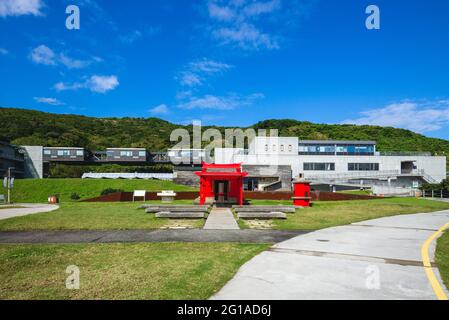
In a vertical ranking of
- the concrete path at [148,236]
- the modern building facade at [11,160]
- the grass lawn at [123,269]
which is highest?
the modern building facade at [11,160]

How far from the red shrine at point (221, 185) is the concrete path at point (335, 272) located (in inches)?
619

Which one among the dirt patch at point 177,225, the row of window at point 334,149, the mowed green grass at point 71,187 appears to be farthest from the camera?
the row of window at point 334,149

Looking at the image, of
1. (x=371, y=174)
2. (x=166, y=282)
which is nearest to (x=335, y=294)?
(x=166, y=282)

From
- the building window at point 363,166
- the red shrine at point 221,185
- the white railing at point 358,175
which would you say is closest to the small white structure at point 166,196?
the red shrine at point 221,185

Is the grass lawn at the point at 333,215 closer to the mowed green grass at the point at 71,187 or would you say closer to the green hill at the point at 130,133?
the mowed green grass at the point at 71,187

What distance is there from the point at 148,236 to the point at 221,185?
51.4 feet

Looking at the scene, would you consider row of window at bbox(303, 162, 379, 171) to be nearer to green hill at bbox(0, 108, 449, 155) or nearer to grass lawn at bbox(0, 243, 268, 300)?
green hill at bbox(0, 108, 449, 155)

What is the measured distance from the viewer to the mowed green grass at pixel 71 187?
1779 inches

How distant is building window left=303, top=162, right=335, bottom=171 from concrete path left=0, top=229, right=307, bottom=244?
4905cm

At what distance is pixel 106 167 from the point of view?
77875mm

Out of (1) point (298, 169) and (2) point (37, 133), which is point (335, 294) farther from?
(2) point (37, 133)

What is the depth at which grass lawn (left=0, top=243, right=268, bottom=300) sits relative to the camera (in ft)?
17.6

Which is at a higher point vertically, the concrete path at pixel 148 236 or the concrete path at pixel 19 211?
the concrete path at pixel 148 236

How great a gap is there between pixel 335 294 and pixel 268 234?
6687 millimetres
